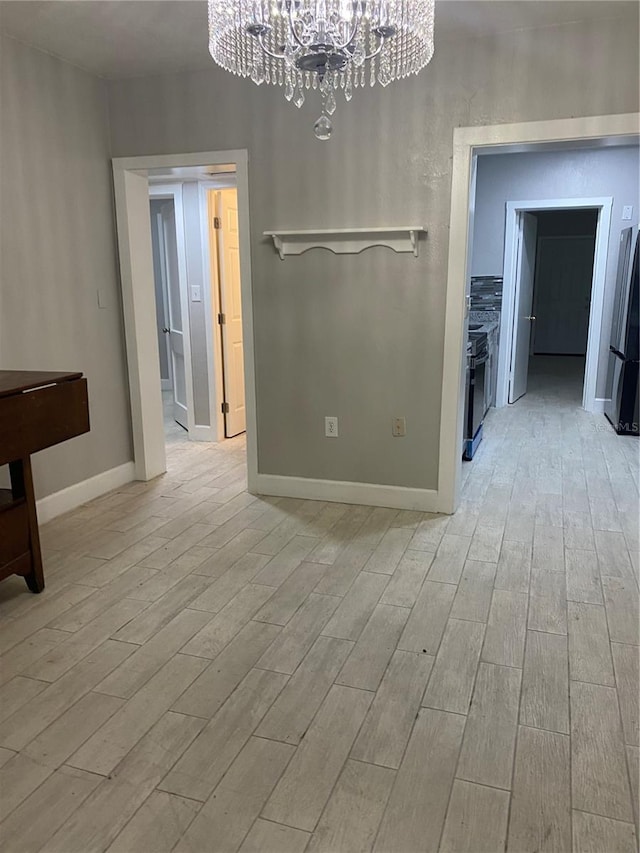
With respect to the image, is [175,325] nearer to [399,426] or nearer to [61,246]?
[61,246]

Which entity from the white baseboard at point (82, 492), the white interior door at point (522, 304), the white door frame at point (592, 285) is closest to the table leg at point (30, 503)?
the white baseboard at point (82, 492)

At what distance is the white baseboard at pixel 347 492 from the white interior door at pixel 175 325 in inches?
71.0

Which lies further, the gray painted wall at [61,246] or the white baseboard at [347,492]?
the white baseboard at [347,492]

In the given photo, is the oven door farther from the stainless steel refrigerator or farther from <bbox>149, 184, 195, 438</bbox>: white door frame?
<bbox>149, 184, 195, 438</bbox>: white door frame

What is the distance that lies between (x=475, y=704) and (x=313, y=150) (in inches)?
110

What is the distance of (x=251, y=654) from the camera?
7.17 ft

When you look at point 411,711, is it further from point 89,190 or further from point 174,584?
point 89,190

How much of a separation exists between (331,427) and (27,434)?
1.75 m

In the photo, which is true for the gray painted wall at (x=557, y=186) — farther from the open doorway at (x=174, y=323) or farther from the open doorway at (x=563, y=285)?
the open doorway at (x=563, y=285)

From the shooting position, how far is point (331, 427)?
3.63 meters

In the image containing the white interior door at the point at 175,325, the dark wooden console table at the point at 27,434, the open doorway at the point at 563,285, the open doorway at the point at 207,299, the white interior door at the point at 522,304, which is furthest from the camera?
the open doorway at the point at 563,285

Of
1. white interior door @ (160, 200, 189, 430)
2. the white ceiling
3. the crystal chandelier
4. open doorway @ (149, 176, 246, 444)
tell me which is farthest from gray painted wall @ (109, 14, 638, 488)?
white interior door @ (160, 200, 189, 430)

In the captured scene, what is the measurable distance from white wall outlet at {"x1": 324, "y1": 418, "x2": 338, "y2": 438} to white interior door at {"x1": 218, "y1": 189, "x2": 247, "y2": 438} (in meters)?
1.70

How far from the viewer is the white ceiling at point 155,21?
2617 mm
